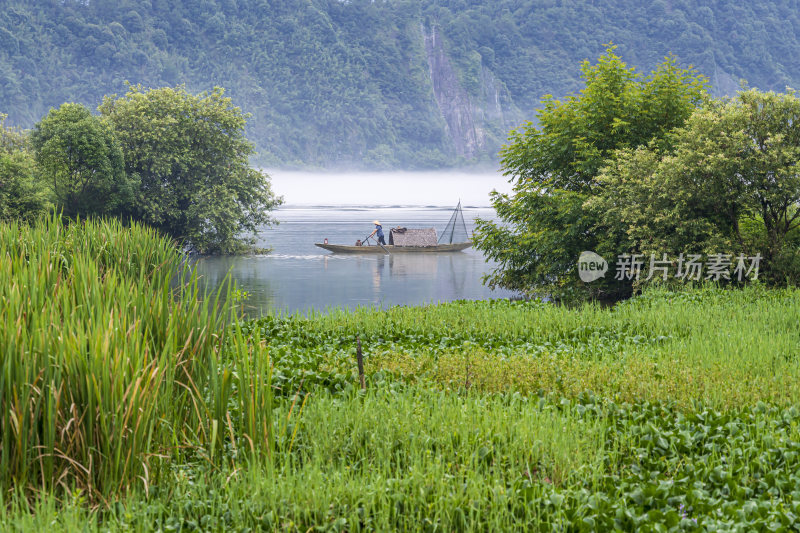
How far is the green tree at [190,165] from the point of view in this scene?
41.4 metres

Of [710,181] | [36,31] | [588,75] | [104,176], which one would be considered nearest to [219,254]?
[104,176]

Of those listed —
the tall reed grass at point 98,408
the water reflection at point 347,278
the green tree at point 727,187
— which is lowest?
the water reflection at point 347,278

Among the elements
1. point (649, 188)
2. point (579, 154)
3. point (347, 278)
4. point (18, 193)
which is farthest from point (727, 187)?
point (18, 193)

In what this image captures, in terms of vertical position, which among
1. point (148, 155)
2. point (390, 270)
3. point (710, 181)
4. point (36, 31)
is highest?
point (36, 31)

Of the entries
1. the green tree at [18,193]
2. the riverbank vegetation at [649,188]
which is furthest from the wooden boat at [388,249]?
the riverbank vegetation at [649,188]

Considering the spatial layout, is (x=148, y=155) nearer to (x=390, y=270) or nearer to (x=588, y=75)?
(x=390, y=270)

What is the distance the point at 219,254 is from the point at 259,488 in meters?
44.5

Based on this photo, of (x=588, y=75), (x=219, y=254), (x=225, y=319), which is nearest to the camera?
(x=225, y=319)

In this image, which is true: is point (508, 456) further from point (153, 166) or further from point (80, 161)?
point (153, 166)

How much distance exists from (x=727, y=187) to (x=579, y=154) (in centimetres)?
583

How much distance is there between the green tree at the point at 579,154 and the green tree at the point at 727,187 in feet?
5.98

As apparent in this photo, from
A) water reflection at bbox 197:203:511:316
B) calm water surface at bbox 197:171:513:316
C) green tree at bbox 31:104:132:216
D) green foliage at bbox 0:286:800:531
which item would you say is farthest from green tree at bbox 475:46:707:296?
green tree at bbox 31:104:132:216

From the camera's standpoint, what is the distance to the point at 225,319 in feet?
24.0

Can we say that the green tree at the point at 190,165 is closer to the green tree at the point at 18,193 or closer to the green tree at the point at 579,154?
the green tree at the point at 18,193
